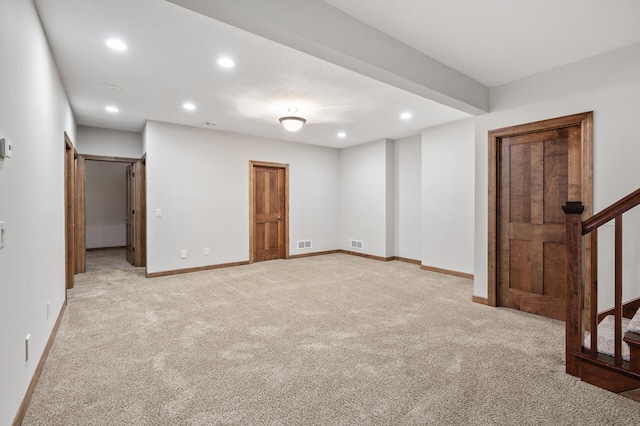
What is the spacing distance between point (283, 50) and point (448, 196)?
12.7 feet

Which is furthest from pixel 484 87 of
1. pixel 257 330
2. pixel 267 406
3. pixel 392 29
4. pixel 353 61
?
pixel 267 406

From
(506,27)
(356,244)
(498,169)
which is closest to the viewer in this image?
(506,27)

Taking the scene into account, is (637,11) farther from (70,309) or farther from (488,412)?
(70,309)

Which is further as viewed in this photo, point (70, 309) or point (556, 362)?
point (70, 309)

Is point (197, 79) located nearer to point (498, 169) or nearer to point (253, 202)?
point (253, 202)

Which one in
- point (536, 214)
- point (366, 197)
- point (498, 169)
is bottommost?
point (536, 214)

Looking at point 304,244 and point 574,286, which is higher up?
point 574,286

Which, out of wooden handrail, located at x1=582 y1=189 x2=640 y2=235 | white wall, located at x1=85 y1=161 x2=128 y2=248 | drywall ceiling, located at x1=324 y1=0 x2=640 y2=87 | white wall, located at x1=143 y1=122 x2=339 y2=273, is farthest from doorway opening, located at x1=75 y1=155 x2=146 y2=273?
wooden handrail, located at x1=582 y1=189 x2=640 y2=235

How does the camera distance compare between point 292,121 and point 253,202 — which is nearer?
point 292,121

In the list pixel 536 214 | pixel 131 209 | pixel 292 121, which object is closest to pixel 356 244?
pixel 292 121

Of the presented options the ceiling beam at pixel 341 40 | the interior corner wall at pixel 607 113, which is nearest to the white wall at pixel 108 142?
the ceiling beam at pixel 341 40

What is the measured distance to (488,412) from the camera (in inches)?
73.0

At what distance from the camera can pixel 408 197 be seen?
21.7ft

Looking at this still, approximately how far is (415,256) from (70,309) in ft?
18.1
